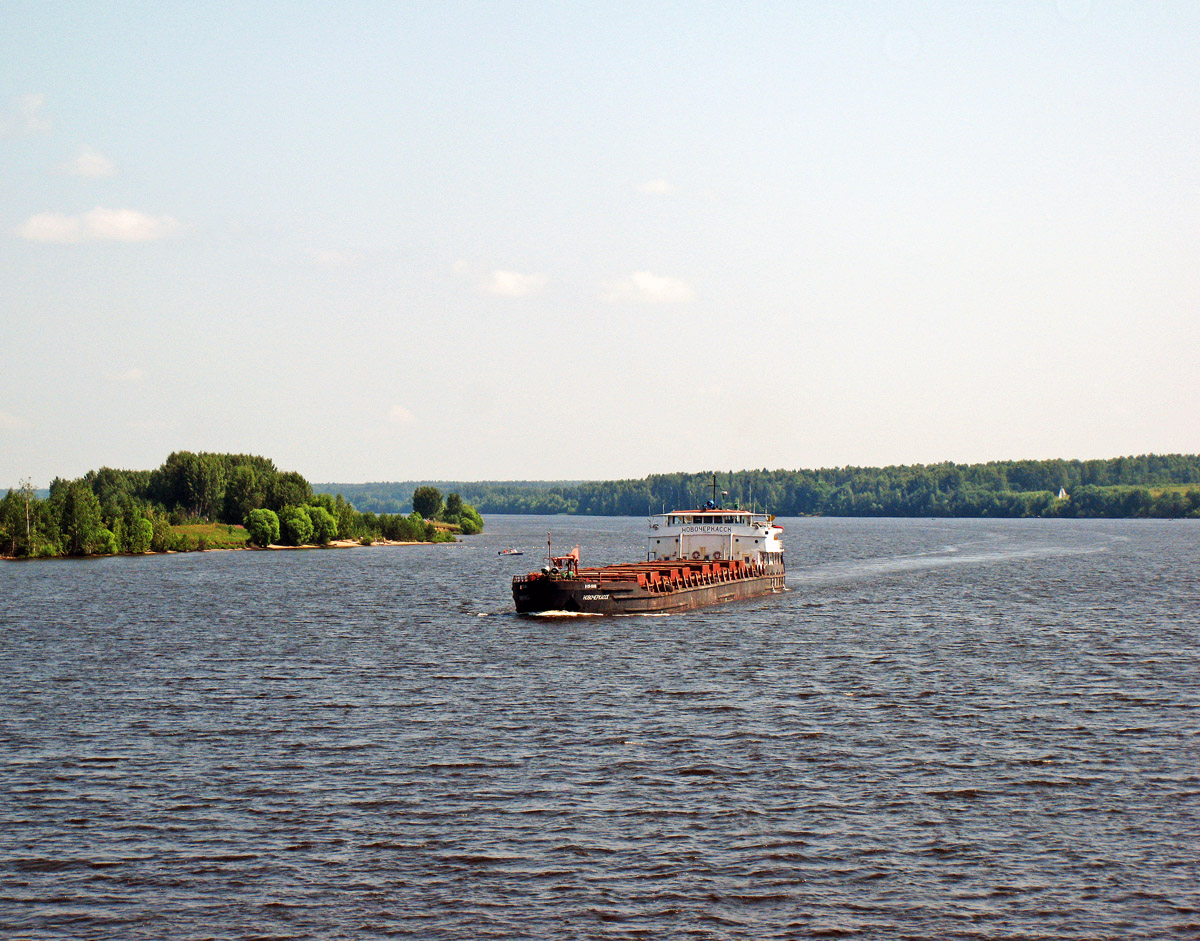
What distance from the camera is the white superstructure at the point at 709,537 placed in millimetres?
113562

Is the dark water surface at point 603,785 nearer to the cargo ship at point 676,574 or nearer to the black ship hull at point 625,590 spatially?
the black ship hull at point 625,590

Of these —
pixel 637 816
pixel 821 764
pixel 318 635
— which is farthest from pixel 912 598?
pixel 637 816

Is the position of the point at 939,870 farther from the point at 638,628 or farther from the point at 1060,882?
the point at 638,628

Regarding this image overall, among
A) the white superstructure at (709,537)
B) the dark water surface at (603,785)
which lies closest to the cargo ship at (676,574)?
the white superstructure at (709,537)

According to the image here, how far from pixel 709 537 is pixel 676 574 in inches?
713

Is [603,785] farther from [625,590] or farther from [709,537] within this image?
[709,537]

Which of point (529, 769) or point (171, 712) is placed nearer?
point (529, 769)

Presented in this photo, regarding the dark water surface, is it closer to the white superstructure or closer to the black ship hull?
the black ship hull

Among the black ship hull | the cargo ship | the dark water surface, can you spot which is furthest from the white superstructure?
the dark water surface

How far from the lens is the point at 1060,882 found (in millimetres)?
28750

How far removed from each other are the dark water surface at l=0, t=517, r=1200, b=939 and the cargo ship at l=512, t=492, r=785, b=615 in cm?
723

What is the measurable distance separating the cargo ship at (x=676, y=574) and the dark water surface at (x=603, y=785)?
7226 mm

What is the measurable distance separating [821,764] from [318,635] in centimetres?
4986

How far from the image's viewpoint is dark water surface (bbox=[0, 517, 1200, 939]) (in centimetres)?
2723
